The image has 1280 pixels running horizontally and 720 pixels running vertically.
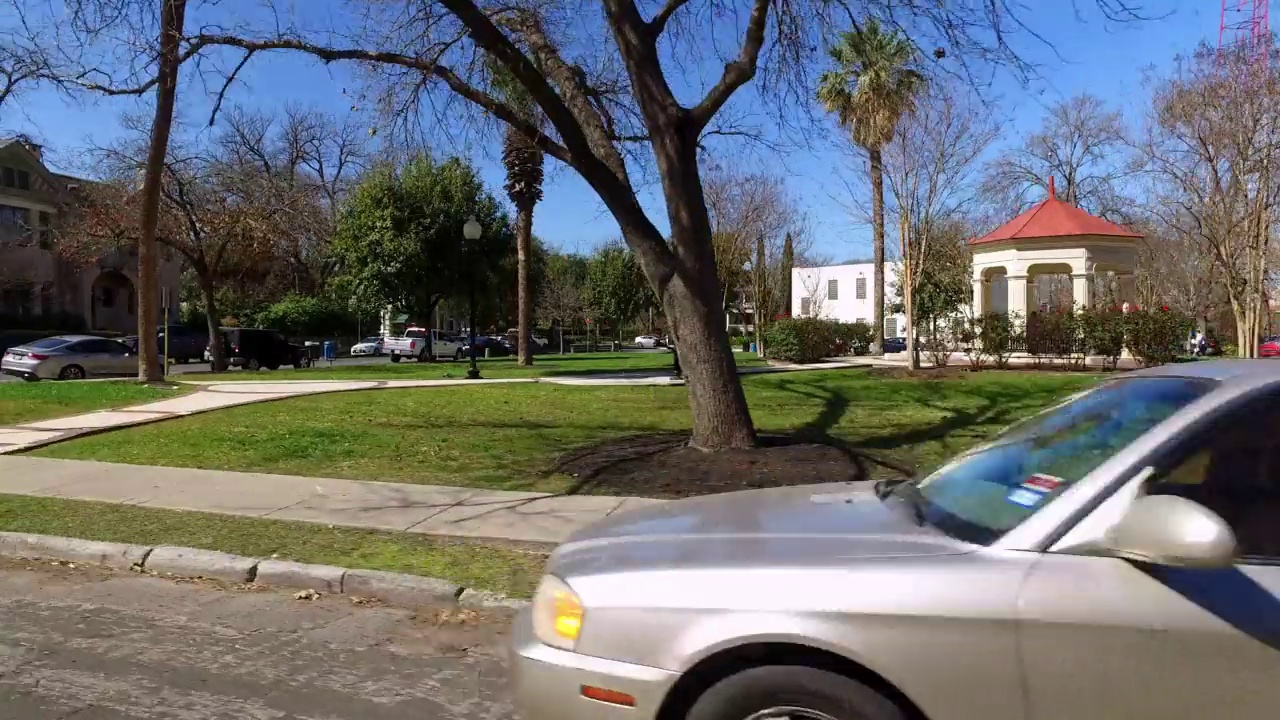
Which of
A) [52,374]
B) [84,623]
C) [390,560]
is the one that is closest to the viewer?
[84,623]

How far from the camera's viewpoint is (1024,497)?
2.82 meters

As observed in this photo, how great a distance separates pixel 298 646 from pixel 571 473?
4.65 metres

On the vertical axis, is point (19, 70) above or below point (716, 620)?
above

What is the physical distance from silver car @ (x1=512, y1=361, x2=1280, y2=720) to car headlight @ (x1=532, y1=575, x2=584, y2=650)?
0.03 ft

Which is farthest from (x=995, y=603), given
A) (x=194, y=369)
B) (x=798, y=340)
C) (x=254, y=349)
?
(x=194, y=369)

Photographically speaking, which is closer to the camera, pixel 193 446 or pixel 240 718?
pixel 240 718

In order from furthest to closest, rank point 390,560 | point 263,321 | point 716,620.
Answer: point 263,321 → point 390,560 → point 716,620

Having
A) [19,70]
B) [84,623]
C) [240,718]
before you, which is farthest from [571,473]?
[19,70]

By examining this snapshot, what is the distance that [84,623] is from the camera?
529 cm

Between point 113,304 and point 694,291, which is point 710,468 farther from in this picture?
point 113,304

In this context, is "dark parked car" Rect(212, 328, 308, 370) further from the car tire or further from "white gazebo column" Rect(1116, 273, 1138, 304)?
the car tire

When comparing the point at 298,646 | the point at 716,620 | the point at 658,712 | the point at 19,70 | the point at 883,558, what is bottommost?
the point at 298,646

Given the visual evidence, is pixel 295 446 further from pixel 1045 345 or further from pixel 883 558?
pixel 1045 345

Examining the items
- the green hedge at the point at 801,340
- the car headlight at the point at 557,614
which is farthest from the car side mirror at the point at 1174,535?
the green hedge at the point at 801,340
